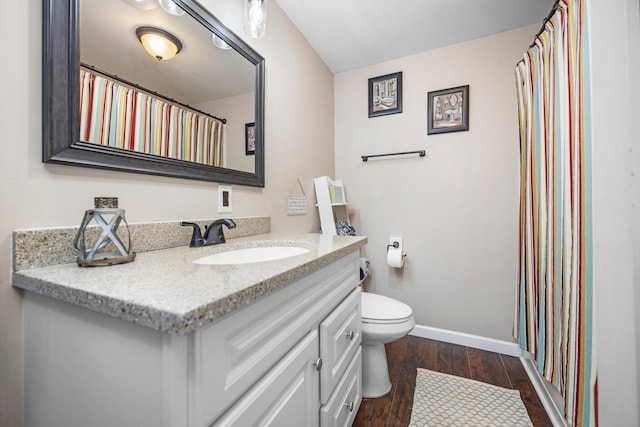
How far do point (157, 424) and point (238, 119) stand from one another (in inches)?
46.8

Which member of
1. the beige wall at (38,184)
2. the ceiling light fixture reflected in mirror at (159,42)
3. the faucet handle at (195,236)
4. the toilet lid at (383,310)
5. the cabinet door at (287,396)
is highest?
the ceiling light fixture reflected in mirror at (159,42)

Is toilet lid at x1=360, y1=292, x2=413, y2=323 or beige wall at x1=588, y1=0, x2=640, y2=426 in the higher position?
beige wall at x1=588, y1=0, x2=640, y2=426

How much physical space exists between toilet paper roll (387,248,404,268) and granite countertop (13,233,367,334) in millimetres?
1373

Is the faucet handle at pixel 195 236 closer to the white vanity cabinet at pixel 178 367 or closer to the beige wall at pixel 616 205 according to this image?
the white vanity cabinet at pixel 178 367

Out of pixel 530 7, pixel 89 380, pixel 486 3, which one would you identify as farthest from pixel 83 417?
pixel 530 7

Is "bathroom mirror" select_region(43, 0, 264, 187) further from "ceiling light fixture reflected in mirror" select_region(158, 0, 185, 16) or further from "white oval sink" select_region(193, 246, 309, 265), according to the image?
"white oval sink" select_region(193, 246, 309, 265)

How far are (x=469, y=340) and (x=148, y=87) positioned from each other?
2.39 m

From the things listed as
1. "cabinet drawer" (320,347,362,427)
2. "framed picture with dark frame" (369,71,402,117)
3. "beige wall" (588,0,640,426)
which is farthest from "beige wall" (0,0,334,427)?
A: "beige wall" (588,0,640,426)

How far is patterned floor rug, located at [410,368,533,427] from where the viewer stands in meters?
1.24

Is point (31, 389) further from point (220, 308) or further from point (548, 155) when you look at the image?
point (548, 155)

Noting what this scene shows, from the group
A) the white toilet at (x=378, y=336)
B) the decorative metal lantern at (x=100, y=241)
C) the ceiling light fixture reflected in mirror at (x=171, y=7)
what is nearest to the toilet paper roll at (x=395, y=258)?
the white toilet at (x=378, y=336)

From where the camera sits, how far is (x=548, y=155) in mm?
1128

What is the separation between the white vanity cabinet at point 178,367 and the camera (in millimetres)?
416

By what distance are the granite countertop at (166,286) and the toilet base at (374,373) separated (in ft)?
3.19
